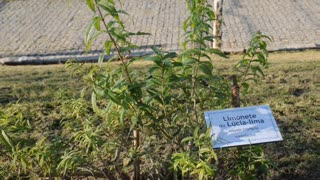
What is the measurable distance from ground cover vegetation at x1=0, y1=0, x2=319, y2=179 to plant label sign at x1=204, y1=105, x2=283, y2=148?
0.09 metres

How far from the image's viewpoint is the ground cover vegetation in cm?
277

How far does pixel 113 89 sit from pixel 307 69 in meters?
4.26

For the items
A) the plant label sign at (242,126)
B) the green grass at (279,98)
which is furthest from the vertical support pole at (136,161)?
the green grass at (279,98)

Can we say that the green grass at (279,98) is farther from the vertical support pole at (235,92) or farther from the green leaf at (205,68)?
the green leaf at (205,68)

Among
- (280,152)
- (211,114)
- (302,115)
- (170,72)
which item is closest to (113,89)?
(170,72)

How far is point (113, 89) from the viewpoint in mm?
2709

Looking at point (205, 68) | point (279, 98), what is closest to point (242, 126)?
point (205, 68)

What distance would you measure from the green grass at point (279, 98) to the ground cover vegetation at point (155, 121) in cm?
1

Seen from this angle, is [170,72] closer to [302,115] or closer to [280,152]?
[280,152]

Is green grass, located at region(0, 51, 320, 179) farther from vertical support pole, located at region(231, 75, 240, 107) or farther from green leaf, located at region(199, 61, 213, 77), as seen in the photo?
green leaf, located at region(199, 61, 213, 77)

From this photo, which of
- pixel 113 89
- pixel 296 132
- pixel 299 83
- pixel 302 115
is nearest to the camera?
pixel 113 89

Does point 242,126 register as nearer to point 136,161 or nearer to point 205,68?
point 205,68

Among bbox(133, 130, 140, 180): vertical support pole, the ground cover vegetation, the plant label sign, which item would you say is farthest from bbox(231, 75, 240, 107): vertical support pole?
bbox(133, 130, 140, 180): vertical support pole

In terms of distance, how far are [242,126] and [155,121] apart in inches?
19.9
